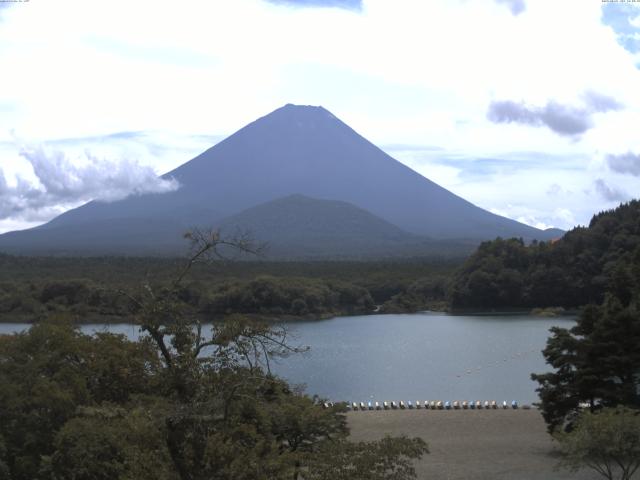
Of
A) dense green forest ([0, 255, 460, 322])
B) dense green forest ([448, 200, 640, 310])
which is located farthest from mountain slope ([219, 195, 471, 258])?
dense green forest ([448, 200, 640, 310])

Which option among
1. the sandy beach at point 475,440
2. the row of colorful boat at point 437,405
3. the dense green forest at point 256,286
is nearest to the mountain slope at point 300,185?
the dense green forest at point 256,286

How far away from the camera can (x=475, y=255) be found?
169 ft

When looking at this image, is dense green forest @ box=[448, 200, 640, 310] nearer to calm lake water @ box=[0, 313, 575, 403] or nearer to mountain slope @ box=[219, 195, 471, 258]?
calm lake water @ box=[0, 313, 575, 403]

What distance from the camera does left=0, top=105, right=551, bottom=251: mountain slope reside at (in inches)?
4409

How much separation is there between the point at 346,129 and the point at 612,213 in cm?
8711

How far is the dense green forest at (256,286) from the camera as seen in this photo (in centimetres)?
4347

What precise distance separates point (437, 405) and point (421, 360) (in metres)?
8.59

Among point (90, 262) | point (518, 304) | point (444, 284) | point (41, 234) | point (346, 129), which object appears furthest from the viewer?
point (346, 129)

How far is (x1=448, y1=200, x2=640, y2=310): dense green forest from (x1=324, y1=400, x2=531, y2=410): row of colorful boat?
27847 millimetres

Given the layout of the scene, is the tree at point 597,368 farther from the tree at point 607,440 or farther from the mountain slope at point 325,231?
the mountain slope at point 325,231

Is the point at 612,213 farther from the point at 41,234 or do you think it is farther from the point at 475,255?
the point at 41,234

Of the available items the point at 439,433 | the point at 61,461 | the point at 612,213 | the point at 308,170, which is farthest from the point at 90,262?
the point at 308,170

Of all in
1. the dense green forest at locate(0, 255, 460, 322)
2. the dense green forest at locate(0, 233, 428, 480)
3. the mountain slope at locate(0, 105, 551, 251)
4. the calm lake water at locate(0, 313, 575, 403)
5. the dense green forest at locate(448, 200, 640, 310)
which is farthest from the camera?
the mountain slope at locate(0, 105, 551, 251)

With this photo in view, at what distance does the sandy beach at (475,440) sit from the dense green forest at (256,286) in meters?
22.4
